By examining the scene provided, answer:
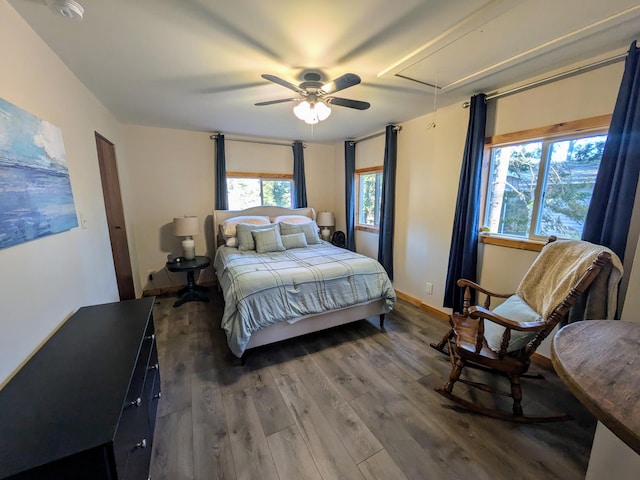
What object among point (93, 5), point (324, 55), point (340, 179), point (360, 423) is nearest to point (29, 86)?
point (93, 5)

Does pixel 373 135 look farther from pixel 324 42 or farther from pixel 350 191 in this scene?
pixel 324 42

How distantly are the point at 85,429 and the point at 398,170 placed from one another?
364 cm

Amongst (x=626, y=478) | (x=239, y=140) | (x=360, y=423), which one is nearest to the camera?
(x=626, y=478)

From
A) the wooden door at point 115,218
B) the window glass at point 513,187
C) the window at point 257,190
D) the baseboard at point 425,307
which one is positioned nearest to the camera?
the window glass at point 513,187

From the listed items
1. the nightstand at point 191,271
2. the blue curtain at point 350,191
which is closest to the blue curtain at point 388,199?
the blue curtain at point 350,191

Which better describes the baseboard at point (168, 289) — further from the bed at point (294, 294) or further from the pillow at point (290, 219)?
the pillow at point (290, 219)

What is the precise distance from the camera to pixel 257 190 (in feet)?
14.4

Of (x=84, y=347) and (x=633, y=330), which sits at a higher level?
(x=633, y=330)

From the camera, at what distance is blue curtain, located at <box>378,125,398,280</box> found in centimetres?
351

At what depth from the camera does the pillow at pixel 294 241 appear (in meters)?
3.55

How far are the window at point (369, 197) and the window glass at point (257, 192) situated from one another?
124 centimetres

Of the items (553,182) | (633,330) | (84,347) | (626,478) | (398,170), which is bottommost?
(626,478)

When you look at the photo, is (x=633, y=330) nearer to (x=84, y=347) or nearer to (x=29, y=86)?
(x=84, y=347)

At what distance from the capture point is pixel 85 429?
0.83 m
